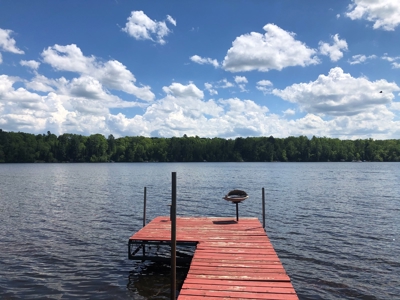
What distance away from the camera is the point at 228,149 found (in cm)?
17888

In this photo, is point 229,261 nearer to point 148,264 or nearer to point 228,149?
point 148,264

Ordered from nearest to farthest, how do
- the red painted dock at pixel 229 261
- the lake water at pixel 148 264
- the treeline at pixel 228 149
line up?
the red painted dock at pixel 229 261 < the lake water at pixel 148 264 < the treeline at pixel 228 149

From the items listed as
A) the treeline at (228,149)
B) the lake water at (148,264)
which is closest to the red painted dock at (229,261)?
the lake water at (148,264)

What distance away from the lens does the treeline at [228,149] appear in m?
169

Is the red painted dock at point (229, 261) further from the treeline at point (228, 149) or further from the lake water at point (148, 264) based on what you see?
the treeline at point (228, 149)

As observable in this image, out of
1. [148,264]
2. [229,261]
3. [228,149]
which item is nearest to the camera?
[229,261]

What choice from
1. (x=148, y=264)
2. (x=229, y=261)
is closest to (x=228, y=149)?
(x=148, y=264)

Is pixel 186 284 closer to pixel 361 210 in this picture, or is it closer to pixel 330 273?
pixel 330 273

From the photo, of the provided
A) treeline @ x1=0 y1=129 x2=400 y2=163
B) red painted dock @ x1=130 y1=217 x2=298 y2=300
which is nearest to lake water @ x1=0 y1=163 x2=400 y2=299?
red painted dock @ x1=130 y1=217 x2=298 y2=300

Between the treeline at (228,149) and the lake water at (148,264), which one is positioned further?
the treeline at (228,149)

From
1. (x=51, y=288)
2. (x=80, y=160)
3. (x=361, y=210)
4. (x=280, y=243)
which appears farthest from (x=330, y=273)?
(x=80, y=160)

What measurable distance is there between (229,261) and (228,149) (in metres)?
170

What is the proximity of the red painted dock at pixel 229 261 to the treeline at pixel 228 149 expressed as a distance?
528 feet

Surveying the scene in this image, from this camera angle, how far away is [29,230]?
1948 centimetres
